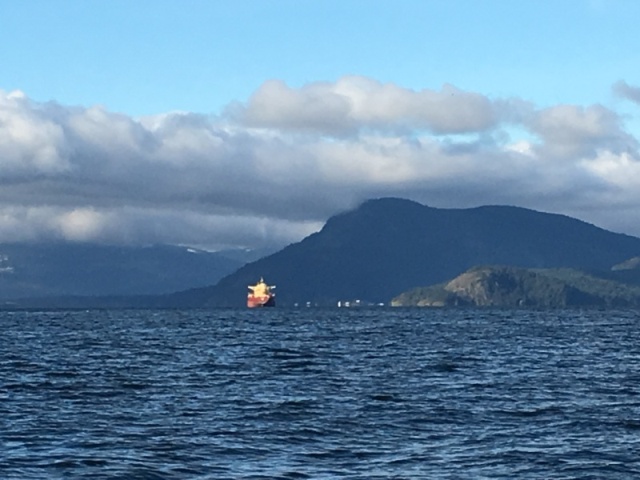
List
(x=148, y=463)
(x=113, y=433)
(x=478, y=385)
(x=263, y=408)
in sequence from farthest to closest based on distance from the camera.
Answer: (x=478, y=385), (x=263, y=408), (x=113, y=433), (x=148, y=463)

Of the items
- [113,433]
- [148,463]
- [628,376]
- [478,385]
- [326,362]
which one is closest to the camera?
[148,463]

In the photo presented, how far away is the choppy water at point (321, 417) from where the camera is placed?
4888cm

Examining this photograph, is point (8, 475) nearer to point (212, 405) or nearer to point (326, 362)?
point (212, 405)

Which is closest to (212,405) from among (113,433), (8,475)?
(113,433)

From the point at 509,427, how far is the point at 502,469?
12.1m

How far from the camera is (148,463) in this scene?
49.1 meters

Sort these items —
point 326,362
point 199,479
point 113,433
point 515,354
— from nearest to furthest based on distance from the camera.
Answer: point 199,479 < point 113,433 < point 326,362 < point 515,354

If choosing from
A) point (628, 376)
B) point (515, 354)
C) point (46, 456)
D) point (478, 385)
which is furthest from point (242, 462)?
point (515, 354)

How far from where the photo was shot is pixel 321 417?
6372 centimetres

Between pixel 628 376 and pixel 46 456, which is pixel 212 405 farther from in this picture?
pixel 628 376

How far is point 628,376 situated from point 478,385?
1643 cm

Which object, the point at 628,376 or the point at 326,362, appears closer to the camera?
the point at 628,376

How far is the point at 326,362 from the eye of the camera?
354 ft

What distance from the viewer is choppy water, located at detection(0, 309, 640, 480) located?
4888 cm
